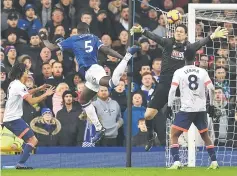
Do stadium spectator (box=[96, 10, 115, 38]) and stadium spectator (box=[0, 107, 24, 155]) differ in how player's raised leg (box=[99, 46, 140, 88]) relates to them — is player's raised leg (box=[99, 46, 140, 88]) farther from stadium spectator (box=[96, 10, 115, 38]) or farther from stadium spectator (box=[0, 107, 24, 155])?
stadium spectator (box=[96, 10, 115, 38])

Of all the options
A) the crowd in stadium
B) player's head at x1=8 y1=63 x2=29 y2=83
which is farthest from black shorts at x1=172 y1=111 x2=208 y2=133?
player's head at x1=8 y1=63 x2=29 y2=83

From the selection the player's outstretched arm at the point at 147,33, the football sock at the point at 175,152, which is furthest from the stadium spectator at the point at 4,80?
the football sock at the point at 175,152

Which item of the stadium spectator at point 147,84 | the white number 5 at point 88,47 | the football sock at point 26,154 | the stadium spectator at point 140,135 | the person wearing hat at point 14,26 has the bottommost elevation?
the football sock at point 26,154

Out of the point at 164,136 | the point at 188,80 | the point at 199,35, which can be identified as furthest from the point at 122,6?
the point at 188,80

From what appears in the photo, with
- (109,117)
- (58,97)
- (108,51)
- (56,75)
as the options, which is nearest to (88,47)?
(108,51)

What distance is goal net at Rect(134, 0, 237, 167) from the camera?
2156cm

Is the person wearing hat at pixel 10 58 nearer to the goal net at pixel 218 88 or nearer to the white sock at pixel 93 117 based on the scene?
the goal net at pixel 218 88

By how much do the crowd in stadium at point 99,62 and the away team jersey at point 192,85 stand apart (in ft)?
3.15

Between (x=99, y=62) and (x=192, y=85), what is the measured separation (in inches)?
246

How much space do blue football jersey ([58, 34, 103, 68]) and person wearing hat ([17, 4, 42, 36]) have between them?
569 centimetres

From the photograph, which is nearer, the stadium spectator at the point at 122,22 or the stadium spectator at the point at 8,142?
the stadium spectator at the point at 8,142

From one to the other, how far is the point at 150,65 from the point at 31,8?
344cm

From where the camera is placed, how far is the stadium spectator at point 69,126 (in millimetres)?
22859

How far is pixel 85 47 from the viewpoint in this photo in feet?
65.8
